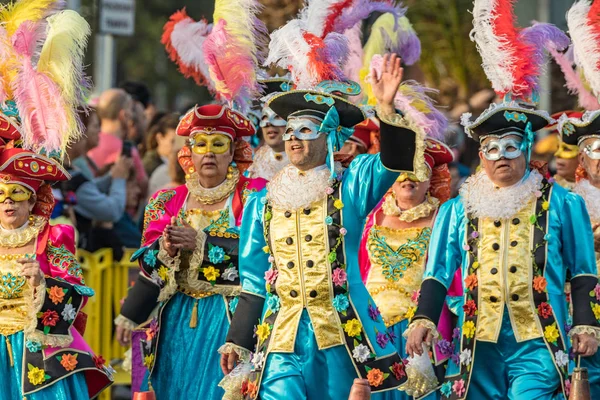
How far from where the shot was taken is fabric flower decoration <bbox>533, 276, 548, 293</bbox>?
8.70 metres

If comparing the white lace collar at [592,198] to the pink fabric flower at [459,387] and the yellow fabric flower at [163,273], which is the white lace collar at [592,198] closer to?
the pink fabric flower at [459,387]

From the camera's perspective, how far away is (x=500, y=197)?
8.92m

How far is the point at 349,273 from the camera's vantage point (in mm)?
8289

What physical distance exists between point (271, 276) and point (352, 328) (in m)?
0.57

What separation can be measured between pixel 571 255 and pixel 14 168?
11.0ft

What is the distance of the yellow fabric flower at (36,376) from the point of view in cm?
902

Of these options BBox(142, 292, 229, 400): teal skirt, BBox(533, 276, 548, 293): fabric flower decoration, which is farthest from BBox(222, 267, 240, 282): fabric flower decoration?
BBox(533, 276, 548, 293): fabric flower decoration

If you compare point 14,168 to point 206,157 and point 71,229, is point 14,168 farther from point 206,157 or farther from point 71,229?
point 206,157

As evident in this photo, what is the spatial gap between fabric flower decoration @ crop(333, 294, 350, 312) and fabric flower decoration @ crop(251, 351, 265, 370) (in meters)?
0.48

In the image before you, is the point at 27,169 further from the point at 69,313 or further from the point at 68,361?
the point at 68,361

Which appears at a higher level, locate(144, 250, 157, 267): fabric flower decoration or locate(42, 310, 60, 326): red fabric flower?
locate(144, 250, 157, 267): fabric flower decoration

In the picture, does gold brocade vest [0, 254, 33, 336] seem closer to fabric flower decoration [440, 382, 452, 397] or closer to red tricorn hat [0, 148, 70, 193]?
red tricorn hat [0, 148, 70, 193]

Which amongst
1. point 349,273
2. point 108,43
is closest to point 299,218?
point 349,273

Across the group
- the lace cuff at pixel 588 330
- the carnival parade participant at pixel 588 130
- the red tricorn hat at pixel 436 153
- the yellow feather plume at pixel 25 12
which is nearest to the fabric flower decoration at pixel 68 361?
the yellow feather plume at pixel 25 12
